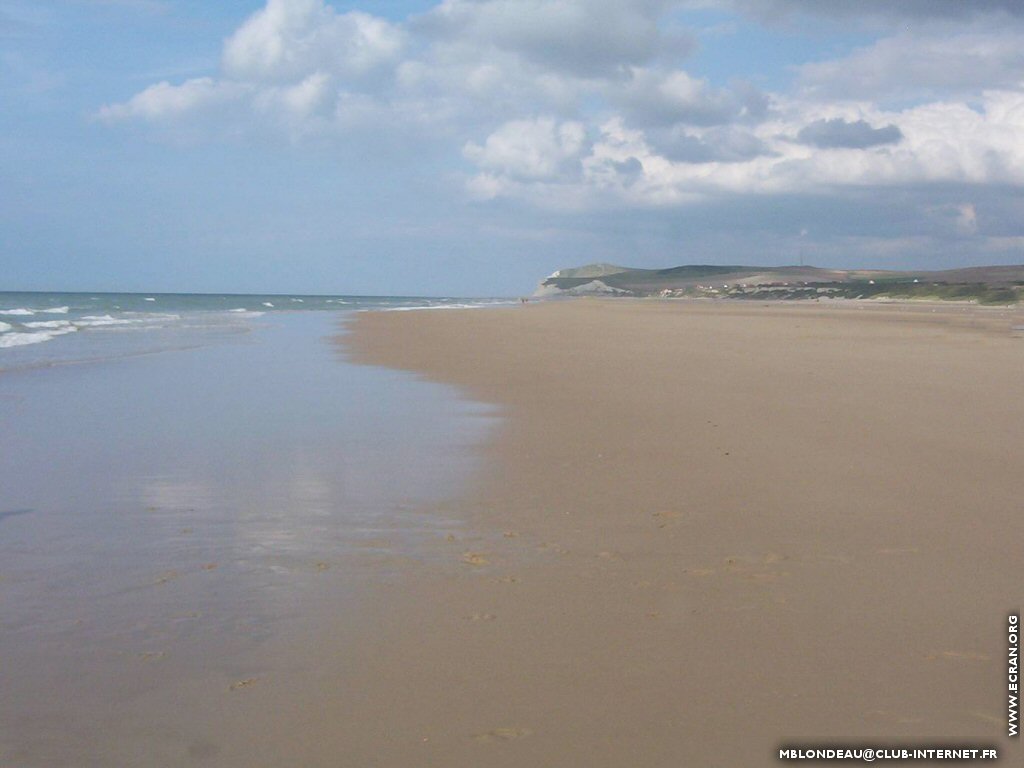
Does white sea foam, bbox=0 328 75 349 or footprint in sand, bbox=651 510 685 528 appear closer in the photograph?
footprint in sand, bbox=651 510 685 528

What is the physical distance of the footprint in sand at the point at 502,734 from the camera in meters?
3.07

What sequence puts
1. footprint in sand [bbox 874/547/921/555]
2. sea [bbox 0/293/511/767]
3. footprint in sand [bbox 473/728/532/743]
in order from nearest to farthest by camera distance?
1. footprint in sand [bbox 473/728/532/743]
2. sea [bbox 0/293/511/767]
3. footprint in sand [bbox 874/547/921/555]

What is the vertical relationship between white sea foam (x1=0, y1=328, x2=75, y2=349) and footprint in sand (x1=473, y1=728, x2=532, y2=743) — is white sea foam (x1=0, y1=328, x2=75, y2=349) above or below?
above

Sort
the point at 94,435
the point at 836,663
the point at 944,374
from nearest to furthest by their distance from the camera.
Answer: the point at 836,663 < the point at 94,435 < the point at 944,374

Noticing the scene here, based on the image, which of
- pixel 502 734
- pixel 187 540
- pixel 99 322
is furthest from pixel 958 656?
pixel 99 322

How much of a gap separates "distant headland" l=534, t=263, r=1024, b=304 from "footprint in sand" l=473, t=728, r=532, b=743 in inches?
2515

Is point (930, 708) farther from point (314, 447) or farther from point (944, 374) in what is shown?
point (944, 374)

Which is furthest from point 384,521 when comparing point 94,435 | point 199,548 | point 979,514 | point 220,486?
point 94,435

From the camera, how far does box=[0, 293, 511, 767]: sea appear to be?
3338mm

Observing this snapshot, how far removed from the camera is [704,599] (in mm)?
4383

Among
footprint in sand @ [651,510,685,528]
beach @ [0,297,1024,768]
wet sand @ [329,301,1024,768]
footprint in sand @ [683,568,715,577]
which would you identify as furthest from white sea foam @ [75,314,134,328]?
footprint in sand @ [683,568,715,577]

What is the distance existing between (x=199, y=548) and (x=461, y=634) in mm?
2100

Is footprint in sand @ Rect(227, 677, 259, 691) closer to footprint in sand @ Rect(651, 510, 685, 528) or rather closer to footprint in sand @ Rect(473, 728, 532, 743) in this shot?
footprint in sand @ Rect(473, 728, 532, 743)

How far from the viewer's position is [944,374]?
13859 millimetres
